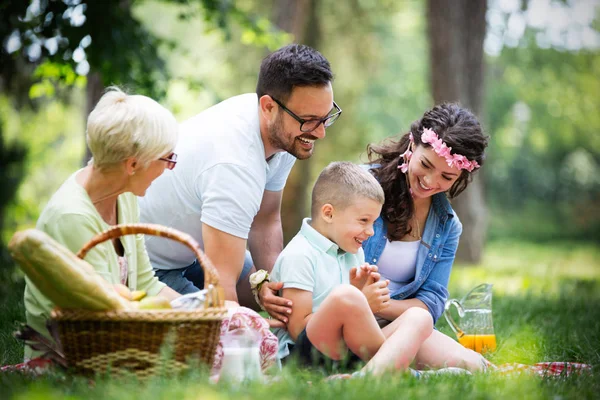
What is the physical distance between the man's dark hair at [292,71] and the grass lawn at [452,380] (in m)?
1.51

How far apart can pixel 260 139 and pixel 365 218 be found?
70 cm

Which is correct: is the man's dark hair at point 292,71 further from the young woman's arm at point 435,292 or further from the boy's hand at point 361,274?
the young woman's arm at point 435,292

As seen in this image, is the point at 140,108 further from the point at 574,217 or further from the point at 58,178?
the point at 58,178

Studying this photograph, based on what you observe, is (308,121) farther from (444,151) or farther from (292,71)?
(444,151)

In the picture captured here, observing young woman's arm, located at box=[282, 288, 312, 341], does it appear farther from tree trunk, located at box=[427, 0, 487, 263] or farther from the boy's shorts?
tree trunk, located at box=[427, 0, 487, 263]

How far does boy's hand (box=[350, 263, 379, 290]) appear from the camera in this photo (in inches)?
126

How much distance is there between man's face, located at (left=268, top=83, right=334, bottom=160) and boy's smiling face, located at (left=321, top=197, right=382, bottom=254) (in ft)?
1.43

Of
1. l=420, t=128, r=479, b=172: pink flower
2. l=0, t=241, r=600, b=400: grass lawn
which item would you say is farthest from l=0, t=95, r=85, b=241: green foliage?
l=420, t=128, r=479, b=172: pink flower

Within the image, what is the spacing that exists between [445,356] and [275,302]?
95 cm

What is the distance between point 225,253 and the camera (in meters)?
3.29

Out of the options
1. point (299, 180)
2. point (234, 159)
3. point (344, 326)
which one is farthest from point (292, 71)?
point (299, 180)

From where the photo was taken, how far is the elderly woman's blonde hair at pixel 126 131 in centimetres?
268

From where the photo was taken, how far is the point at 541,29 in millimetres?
19531

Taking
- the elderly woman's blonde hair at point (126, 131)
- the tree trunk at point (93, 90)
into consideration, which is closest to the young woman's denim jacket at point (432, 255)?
the elderly woman's blonde hair at point (126, 131)
